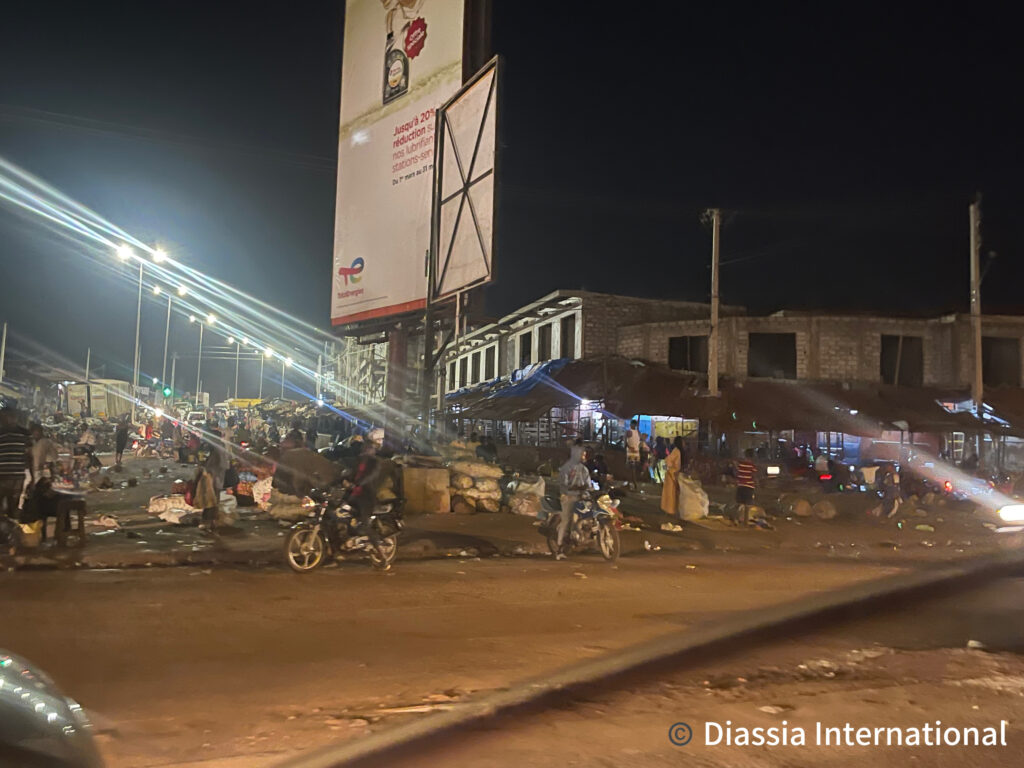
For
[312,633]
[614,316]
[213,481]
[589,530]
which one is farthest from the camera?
[614,316]

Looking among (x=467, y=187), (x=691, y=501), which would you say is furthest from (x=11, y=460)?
(x=691, y=501)

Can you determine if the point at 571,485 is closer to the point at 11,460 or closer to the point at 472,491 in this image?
the point at 472,491

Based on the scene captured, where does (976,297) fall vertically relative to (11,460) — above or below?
above

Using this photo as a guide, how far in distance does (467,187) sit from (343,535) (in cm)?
881

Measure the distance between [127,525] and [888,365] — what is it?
26.4m

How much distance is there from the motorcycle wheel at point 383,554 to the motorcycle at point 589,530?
8.23 feet

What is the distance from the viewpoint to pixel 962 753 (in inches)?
164

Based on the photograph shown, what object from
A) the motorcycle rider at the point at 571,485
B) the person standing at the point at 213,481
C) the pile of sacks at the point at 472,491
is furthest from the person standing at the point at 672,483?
the person standing at the point at 213,481

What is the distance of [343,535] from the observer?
932 cm

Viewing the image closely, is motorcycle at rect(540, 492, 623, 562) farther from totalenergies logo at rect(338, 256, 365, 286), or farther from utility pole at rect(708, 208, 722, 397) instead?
utility pole at rect(708, 208, 722, 397)

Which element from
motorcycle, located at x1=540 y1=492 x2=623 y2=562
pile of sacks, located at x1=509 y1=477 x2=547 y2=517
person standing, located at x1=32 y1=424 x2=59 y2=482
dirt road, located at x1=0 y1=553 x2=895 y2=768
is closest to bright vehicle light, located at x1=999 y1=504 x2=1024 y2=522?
dirt road, located at x1=0 y1=553 x2=895 y2=768

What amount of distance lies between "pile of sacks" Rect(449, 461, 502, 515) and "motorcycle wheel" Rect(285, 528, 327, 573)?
5491mm

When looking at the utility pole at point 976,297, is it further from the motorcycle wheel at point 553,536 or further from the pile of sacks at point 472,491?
the motorcycle wheel at point 553,536

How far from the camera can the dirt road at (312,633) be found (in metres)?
4.39
